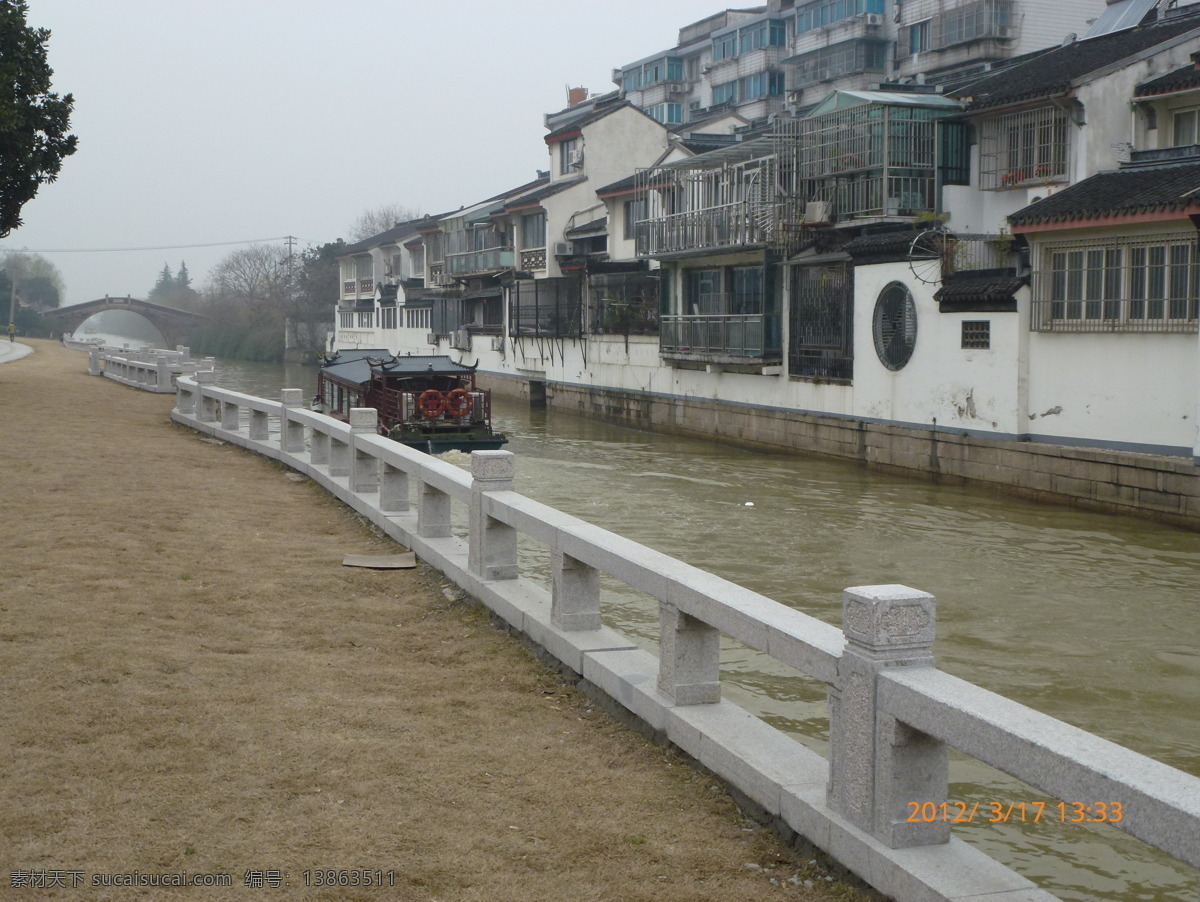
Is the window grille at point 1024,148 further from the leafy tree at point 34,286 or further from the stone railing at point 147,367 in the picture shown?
the leafy tree at point 34,286

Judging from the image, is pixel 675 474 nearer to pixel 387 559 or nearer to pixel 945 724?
pixel 387 559

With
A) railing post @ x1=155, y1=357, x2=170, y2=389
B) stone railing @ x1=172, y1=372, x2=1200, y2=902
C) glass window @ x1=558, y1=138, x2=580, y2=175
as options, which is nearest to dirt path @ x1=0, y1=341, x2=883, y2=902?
stone railing @ x1=172, y1=372, x2=1200, y2=902

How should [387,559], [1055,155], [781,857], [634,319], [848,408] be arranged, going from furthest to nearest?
1. [634,319]
2. [848,408]
3. [1055,155]
4. [387,559]
5. [781,857]

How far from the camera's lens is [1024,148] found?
920 inches

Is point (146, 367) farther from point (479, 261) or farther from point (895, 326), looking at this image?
point (479, 261)

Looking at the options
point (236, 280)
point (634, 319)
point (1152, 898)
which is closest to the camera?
point (1152, 898)

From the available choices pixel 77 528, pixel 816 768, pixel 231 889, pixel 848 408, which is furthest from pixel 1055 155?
pixel 231 889

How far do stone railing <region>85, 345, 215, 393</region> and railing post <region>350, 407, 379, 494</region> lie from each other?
1298 cm

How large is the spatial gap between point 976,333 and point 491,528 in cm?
1515

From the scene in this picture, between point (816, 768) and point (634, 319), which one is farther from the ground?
point (634, 319)

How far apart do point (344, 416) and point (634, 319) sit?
1250cm

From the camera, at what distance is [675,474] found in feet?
76.6

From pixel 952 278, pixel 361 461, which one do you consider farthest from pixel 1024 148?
pixel 361 461

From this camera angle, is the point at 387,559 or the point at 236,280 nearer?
the point at 387,559
